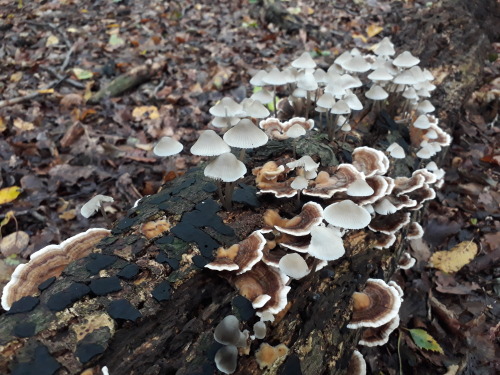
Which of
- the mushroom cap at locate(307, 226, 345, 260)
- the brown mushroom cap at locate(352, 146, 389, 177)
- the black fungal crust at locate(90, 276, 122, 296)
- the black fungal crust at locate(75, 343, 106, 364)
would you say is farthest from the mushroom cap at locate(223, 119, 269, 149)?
the black fungal crust at locate(75, 343, 106, 364)

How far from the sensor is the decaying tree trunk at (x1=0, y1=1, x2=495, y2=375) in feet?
7.25

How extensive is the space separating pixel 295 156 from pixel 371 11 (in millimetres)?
9501

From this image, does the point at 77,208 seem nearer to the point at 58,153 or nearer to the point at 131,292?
the point at 58,153

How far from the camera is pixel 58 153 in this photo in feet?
19.1

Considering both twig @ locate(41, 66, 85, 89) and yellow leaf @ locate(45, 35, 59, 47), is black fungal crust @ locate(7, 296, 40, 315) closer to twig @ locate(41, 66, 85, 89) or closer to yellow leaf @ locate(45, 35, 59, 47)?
twig @ locate(41, 66, 85, 89)

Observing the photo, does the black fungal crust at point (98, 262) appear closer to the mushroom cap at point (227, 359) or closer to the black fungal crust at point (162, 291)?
the black fungal crust at point (162, 291)

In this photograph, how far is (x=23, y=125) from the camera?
6297 mm

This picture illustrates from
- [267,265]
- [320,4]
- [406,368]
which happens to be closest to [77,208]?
[267,265]

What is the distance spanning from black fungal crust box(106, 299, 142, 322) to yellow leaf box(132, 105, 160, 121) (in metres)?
4.82

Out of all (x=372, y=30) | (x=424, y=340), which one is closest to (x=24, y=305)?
(x=424, y=340)

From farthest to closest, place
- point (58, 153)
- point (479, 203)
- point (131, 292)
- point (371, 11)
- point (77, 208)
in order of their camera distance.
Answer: point (371, 11)
point (58, 153)
point (479, 203)
point (77, 208)
point (131, 292)

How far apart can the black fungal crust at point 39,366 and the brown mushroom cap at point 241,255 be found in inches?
40.4

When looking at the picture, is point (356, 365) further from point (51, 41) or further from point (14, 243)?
point (51, 41)

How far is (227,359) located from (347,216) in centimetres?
132
